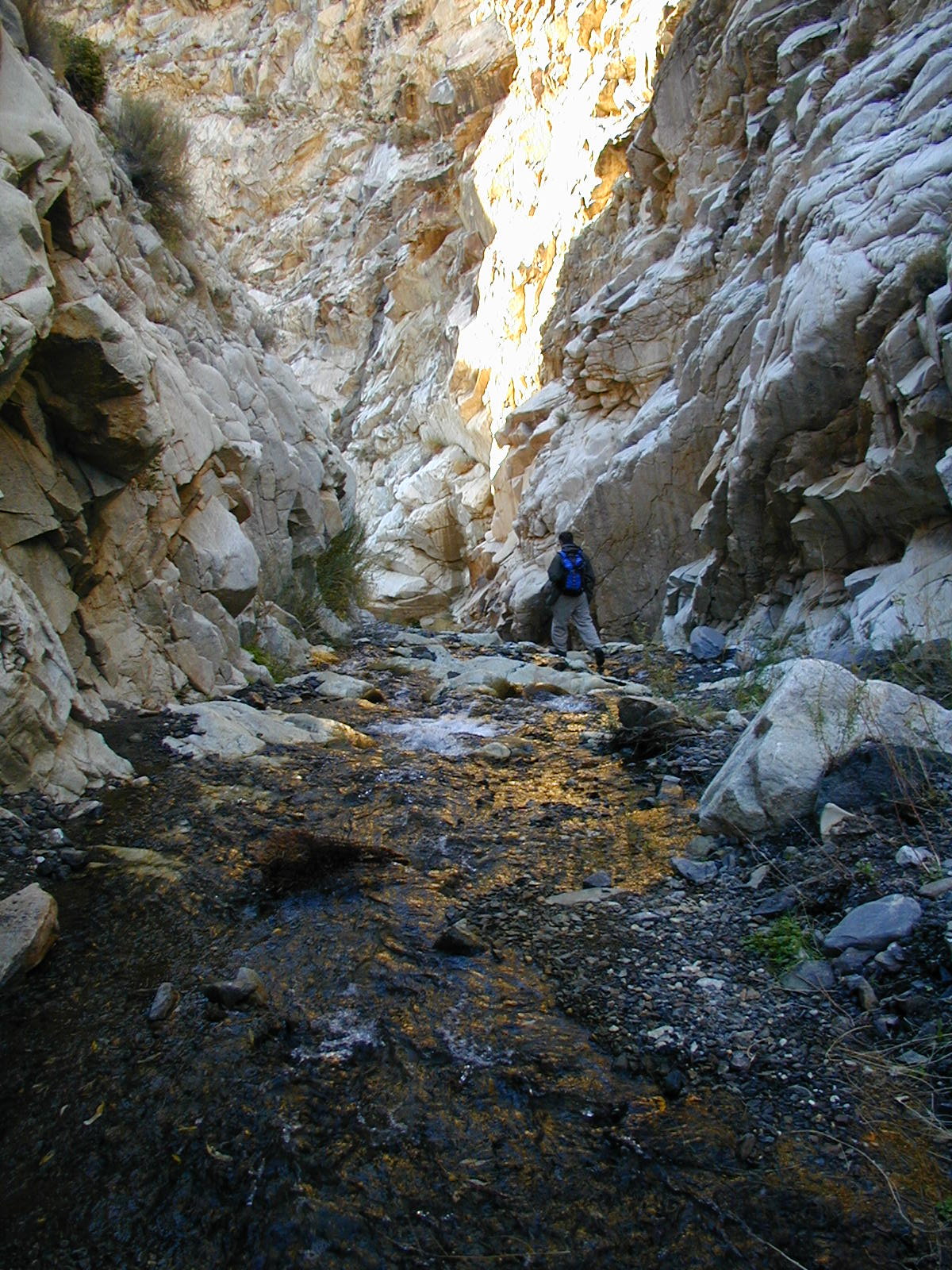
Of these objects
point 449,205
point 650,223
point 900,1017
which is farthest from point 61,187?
point 449,205

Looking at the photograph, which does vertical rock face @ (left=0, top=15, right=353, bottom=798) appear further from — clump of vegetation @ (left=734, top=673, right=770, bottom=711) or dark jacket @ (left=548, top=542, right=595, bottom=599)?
clump of vegetation @ (left=734, top=673, right=770, bottom=711)

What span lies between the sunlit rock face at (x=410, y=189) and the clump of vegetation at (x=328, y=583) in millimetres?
6363

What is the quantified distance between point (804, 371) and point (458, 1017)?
8234 mm

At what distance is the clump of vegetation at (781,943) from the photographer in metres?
2.82

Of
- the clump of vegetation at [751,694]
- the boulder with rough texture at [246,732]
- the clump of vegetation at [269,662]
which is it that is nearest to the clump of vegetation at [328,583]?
the clump of vegetation at [269,662]

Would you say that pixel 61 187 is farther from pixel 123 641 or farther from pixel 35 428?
pixel 123 641

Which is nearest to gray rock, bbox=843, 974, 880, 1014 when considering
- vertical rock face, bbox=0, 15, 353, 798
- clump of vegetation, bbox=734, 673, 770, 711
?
clump of vegetation, bbox=734, 673, 770, 711

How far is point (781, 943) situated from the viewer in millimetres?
2924

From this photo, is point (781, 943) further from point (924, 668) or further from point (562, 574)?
point (562, 574)

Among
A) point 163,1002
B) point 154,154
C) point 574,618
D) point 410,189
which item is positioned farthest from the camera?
point 410,189

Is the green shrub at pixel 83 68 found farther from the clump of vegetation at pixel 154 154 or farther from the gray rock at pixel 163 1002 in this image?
the gray rock at pixel 163 1002

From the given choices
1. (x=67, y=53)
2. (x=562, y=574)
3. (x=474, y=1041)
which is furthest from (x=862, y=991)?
(x=67, y=53)

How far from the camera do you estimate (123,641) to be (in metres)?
6.61

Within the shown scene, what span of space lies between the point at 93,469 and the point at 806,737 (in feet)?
18.8
